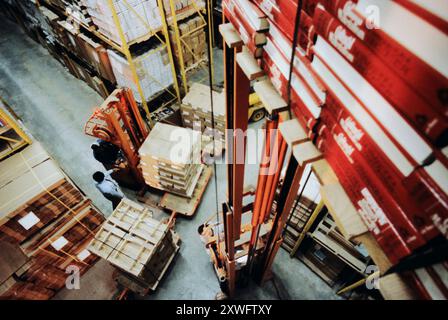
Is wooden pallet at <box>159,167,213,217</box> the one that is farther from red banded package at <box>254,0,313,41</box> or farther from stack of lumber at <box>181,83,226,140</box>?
red banded package at <box>254,0,313,41</box>

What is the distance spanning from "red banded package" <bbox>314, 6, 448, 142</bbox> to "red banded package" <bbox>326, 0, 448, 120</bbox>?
23mm

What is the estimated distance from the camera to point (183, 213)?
6.16m

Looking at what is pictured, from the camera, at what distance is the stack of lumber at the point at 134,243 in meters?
4.61

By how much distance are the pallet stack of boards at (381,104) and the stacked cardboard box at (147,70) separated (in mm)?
5424

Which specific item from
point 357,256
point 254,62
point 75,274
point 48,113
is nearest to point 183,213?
point 75,274

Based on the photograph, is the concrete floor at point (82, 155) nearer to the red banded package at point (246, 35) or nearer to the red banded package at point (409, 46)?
the red banded package at point (246, 35)

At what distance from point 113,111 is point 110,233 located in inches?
92.0

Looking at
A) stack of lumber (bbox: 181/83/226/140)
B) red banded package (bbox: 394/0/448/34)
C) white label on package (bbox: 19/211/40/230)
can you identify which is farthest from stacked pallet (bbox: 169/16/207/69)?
red banded package (bbox: 394/0/448/34)

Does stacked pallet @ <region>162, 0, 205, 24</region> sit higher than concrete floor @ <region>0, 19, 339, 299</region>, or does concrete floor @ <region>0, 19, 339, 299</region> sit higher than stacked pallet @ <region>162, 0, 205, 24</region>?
stacked pallet @ <region>162, 0, 205, 24</region>

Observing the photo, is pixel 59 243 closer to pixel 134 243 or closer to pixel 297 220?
pixel 134 243

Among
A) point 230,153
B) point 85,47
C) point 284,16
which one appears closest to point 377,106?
point 284,16

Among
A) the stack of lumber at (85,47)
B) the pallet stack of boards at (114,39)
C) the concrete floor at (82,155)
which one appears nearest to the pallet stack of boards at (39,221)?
the concrete floor at (82,155)

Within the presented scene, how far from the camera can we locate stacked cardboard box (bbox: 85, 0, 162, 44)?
5.45 m
